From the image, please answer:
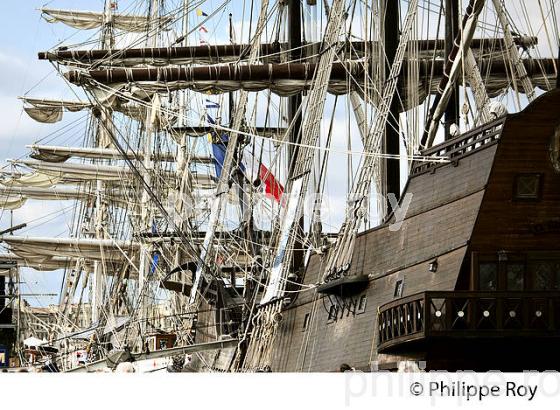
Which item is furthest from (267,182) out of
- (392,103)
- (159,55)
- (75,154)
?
(75,154)

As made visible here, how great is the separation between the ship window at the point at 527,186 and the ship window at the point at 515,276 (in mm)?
1261

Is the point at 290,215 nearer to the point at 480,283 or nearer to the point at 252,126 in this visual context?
the point at 252,126

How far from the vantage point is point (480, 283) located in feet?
93.7

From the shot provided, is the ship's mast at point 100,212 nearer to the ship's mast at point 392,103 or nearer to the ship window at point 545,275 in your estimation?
the ship's mast at point 392,103

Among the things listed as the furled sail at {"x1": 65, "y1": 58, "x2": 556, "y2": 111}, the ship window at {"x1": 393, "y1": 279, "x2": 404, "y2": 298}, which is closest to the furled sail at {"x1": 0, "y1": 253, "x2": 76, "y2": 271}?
the furled sail at {"x1": 65, "y1": 58, "x2": 556, "y2": 111}

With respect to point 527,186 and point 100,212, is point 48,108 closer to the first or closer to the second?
point 100,212

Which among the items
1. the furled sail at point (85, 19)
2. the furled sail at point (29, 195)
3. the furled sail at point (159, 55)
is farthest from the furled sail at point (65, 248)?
the furled sail at point (159, 55)

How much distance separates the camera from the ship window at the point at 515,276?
94.4 feet

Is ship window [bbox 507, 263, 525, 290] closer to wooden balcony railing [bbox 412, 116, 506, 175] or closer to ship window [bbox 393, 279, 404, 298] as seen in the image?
wooden balcony railing [bbox 412, 116, 506, 175]

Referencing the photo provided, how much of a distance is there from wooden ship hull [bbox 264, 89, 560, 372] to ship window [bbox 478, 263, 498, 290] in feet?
0.06

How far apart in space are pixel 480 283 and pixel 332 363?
20.8ft

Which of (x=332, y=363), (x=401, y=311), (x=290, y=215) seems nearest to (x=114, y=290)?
(x=290, y=215)

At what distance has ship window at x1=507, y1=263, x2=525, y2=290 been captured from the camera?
28766 mm

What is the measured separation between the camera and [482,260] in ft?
94.1
